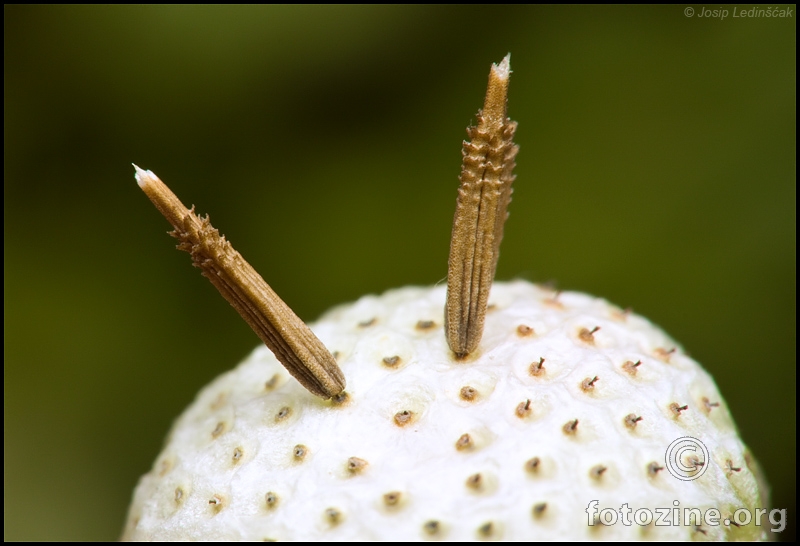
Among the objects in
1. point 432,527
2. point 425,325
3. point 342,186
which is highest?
point 342,186

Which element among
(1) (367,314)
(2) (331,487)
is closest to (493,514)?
(2) (331,487)

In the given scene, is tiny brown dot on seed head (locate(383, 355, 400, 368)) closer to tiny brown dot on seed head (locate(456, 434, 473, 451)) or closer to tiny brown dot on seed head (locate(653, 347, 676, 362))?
tiny brown dot on seed head (locate(456, 434, 473, 451))

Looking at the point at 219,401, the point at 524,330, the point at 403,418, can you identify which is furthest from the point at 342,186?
the point at 403,418

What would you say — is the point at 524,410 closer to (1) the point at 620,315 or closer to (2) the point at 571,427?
(2) the point at 571,427

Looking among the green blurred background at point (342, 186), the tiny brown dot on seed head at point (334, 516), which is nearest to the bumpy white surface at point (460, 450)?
the tiny brown dot on seed head at point (334, 516)

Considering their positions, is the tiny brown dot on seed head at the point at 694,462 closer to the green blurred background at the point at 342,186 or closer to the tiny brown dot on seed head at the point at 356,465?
the tiny brown dot on seed head at the point at 356,465

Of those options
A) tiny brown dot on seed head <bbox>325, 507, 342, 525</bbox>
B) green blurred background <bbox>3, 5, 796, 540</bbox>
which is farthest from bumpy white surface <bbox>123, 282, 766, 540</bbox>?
green blurred background <bbox>3, 5, 796, 540</bbox>
